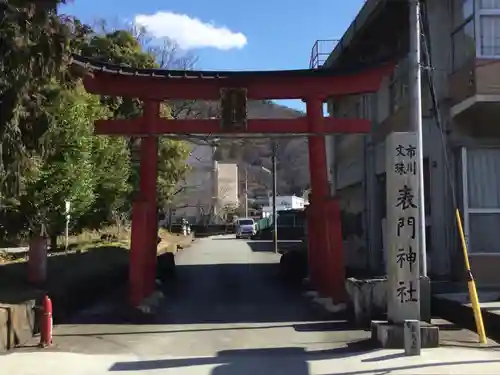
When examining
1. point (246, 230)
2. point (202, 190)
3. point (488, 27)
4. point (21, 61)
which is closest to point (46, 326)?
point (21, 61)

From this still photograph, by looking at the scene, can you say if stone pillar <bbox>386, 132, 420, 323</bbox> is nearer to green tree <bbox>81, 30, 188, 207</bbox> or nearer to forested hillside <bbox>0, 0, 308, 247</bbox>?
forested hillside <bbox>0, 0, 308, 247</bbox>

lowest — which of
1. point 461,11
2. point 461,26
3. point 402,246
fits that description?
point 402,246

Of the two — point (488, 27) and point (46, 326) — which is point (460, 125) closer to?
point (488, 27)

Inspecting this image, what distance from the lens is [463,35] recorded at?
16.1m

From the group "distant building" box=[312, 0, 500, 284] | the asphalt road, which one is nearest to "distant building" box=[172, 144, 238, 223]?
the asphalt road

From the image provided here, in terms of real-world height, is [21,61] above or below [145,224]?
above

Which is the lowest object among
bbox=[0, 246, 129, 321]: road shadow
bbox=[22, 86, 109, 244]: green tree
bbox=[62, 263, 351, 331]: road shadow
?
bbox=[62, 263, 351, 331]: road shadow

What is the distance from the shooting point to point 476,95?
1471 centimetres

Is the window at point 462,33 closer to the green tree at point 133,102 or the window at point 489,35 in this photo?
the window at point 489,35

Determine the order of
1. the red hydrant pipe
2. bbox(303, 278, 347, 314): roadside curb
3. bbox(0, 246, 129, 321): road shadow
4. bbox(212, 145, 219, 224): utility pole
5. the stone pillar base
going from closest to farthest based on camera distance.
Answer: the stone pillar base, the red hydrant pipe, bbox(0, 246, 129, 321): road shadow, bbox(303, 278, 347, 314): roadside curb, bbox(212, 145, 219, 224): utility pole

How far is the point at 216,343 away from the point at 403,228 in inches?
153

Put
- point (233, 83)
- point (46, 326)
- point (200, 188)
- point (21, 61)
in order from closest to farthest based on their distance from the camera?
point (21, 61)
point (46, 326)
point (233, 83)
point (200, 188)

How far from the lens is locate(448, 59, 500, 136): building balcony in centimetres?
1477

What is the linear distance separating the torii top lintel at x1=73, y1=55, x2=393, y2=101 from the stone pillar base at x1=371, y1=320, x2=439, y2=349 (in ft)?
29.1
